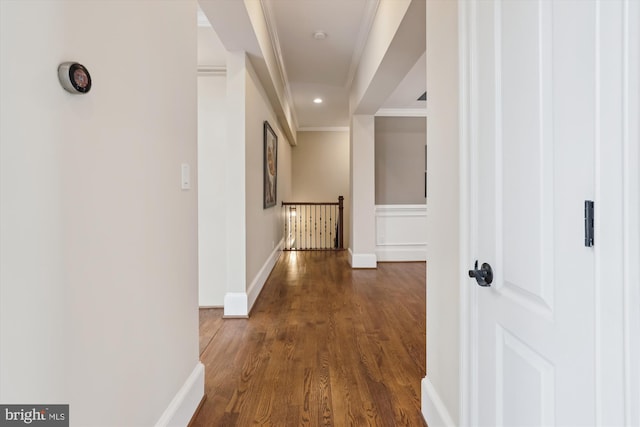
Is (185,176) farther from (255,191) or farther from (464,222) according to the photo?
(255,191)

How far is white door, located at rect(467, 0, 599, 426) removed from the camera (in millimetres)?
630

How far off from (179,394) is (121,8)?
1.47m

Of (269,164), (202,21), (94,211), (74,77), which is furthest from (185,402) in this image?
(269,164)

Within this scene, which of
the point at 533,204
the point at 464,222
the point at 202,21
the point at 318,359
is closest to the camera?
Result: the point at 533,204

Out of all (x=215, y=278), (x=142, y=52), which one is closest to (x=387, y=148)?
(x=215, y=278)

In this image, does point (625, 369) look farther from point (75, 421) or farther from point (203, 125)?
point (203, 125)

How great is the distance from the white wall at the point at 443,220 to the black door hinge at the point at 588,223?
1.98ft

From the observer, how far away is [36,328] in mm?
711

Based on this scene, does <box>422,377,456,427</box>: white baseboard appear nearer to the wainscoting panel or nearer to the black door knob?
the black door knob

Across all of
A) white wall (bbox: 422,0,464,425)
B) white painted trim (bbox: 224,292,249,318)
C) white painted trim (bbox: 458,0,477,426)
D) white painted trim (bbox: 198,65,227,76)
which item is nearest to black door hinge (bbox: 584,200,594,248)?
white painted trim (bbox: 458,0,477,426)

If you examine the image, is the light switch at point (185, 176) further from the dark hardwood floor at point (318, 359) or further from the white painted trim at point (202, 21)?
the white painted trim at point (202, 21)

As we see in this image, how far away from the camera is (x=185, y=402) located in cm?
146

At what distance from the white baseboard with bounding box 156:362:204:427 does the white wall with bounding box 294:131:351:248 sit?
22.0 ft

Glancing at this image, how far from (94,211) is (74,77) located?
34 centimetres
